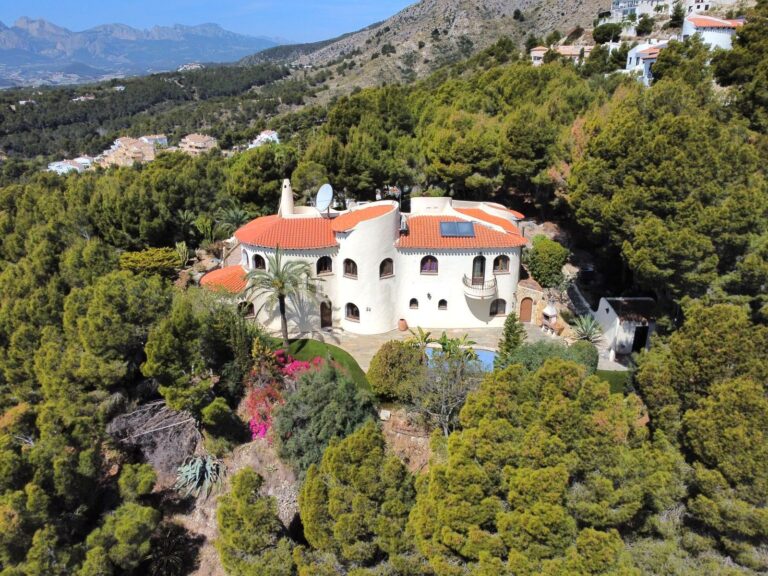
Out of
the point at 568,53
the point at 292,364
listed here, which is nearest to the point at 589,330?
the point at 292,364

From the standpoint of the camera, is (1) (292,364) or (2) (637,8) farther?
(2) (637,8)

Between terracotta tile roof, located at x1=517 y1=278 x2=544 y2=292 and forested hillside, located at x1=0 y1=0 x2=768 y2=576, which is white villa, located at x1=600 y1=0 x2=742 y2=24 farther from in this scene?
terracotta tile roof, located at x1=517 y1=278 x2=544 y2=292

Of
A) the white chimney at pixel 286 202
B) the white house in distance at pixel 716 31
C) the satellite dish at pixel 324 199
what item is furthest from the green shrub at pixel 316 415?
the white house in distance at pixel 716 31

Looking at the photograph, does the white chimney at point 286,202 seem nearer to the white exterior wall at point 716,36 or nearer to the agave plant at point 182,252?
the agave plant at point 182,252

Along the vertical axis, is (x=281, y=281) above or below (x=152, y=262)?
below

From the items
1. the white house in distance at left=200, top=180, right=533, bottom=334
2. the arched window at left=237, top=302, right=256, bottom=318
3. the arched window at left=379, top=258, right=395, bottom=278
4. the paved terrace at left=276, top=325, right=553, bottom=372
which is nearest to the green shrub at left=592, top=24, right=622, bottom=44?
the white house in distance at left=200, top=180, right=533, bottom=334

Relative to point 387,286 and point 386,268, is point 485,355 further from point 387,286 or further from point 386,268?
point 386,268
